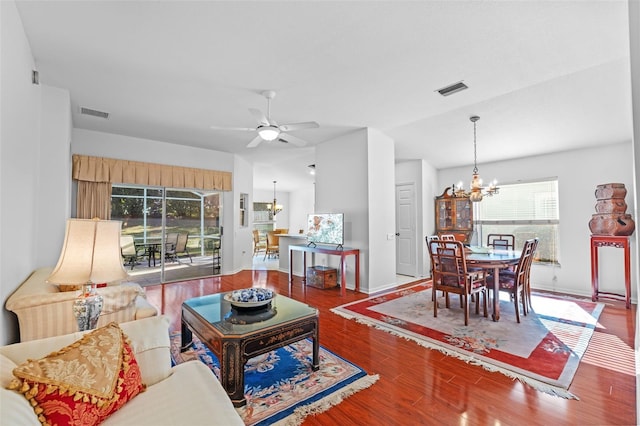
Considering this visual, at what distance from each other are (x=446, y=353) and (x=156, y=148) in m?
5.97

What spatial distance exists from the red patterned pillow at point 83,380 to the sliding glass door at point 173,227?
16.4 feet

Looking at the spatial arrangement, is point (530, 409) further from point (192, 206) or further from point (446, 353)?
point (192, 206)

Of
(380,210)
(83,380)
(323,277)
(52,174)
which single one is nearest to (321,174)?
(380,210)

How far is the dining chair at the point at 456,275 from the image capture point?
11.1ft

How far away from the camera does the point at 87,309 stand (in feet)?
5.53

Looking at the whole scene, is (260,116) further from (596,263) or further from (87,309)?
(596,263)

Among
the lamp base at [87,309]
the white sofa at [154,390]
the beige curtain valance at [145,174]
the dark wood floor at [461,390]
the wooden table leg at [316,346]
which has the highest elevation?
the beige curtain valance at [145,174]

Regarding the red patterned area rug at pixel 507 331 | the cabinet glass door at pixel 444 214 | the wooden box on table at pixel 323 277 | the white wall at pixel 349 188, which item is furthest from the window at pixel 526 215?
the wooden box on table at pixel 323 277

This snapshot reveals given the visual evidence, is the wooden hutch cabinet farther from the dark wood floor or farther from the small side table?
the dark wood floor

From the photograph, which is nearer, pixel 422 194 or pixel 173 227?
pixel 173 227

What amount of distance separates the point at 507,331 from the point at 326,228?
10.2 feet

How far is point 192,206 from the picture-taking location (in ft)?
21.3

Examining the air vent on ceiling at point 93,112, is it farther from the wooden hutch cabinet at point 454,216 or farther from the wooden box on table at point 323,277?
the wooden hutch cabinet at point 454,216

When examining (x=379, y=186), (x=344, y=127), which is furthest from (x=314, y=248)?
(x=344, y=127)
